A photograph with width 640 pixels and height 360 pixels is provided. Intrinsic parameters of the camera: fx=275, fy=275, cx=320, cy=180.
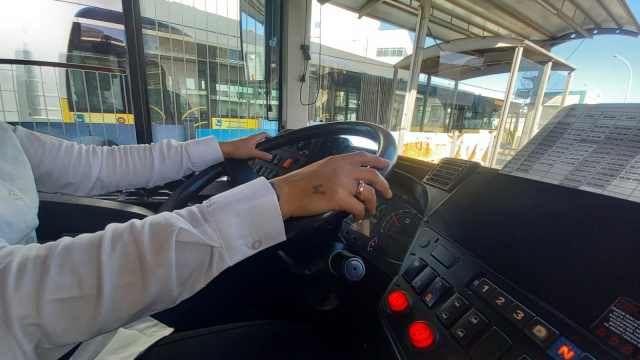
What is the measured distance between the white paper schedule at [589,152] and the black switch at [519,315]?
208 mm

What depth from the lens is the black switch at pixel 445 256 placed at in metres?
0.49

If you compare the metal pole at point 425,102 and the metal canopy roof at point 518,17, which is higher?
the metal canopy roof at point 518,17

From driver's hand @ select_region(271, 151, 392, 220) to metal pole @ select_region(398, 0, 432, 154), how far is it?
1.93 meters

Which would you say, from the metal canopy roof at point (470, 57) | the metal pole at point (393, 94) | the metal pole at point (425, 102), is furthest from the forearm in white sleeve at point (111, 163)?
the metal pole at point (393, 94)

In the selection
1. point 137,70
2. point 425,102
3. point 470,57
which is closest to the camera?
point 137,70

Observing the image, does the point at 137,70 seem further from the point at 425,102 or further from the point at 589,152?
the point at 425,102

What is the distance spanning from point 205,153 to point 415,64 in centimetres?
230

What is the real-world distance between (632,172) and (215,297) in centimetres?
103

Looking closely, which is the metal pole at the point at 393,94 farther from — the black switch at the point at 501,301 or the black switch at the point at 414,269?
the black switch at the point at 501,301

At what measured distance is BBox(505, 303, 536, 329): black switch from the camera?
0.35m

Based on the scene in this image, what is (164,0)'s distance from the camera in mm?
1784

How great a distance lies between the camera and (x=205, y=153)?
91 cm

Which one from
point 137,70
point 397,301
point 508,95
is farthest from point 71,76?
point 508,95

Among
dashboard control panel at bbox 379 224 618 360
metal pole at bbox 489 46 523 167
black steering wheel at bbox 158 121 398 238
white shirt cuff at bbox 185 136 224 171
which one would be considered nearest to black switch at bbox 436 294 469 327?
dashboard control panel at bbox 379 224 618 360
